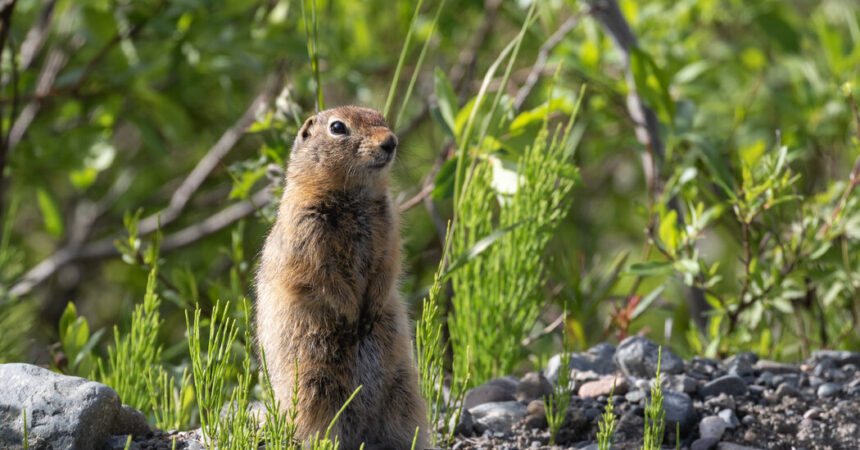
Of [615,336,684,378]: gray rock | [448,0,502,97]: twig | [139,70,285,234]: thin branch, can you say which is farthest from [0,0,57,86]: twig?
[615,336,684,378]: gray rock

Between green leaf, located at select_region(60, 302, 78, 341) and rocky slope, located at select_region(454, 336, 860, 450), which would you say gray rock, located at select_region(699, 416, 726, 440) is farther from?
green leaf, located at select_region(60, 302, 78, 341)

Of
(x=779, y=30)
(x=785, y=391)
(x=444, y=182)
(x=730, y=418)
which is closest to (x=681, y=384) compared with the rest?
(x=730, y=418)

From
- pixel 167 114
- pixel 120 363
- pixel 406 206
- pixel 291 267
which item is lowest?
pixel 120 363

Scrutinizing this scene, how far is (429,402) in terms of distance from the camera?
296 centimetres

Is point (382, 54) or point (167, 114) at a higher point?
point (382, 54)

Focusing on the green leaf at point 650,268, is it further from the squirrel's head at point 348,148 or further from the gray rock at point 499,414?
the squirrel's head at point 348,148

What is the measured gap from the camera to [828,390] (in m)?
3.46

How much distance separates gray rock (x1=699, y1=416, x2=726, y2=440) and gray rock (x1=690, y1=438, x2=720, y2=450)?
0.02 meters

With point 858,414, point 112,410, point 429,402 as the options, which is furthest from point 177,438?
point 858,414

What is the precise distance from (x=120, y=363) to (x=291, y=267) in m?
0.84

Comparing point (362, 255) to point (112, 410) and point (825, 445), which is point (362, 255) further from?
point (825, 445)

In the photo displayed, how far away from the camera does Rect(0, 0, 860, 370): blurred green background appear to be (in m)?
4.04

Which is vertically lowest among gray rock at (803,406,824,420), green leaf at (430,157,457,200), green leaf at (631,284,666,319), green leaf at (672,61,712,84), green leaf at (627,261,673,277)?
gray rock at (803,406,824,420)

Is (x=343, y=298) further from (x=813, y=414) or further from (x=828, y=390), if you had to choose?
(x=828, y=390)
